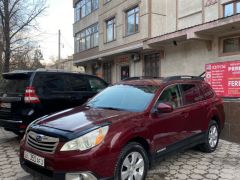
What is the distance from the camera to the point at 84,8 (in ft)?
80.0

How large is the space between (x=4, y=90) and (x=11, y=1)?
10562mm

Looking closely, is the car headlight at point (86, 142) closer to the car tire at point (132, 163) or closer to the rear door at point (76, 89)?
the car tire at point (132, 163)

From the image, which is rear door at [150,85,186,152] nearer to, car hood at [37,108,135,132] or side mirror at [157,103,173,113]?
side mirror at [157,103,173,113]

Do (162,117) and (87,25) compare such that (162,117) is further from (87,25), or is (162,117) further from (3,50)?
(87,25)

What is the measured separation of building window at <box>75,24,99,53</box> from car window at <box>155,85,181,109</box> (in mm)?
16683

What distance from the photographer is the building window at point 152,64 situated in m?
15.5

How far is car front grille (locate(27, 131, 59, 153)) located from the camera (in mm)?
3761

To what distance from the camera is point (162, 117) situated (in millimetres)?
4773

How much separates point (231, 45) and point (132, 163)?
29.7 feet

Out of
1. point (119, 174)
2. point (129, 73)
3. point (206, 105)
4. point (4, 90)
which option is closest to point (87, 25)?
point (129, 73)

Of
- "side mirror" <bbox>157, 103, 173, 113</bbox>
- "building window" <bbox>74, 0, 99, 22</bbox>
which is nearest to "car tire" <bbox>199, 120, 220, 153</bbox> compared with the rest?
"side mirror" <bbox>157, 103, 173, 113</bbox>

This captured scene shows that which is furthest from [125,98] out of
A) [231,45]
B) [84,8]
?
[84,8]

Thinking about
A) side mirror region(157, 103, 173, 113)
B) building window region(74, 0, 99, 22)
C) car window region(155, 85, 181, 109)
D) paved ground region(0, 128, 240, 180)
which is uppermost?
building window region(74, 0, 99, 22)

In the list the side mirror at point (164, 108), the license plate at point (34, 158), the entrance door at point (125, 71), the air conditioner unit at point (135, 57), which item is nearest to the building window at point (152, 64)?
the air conditioner unit at point (135, 57)
